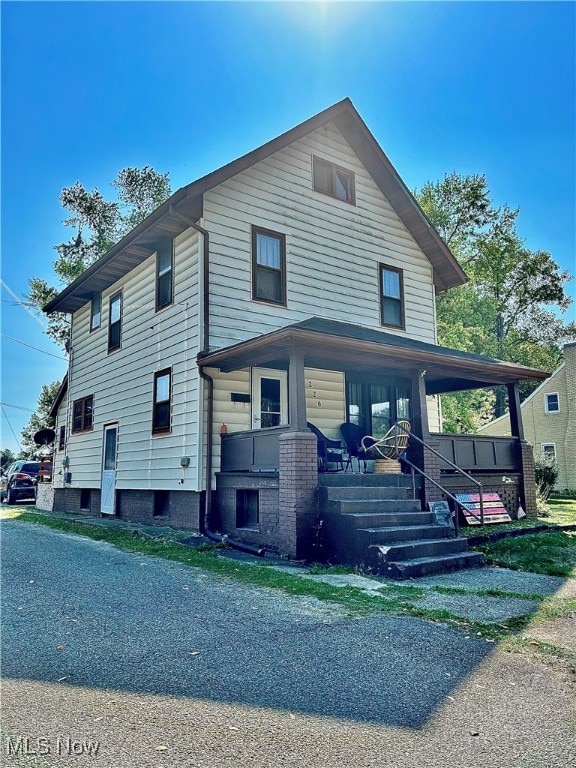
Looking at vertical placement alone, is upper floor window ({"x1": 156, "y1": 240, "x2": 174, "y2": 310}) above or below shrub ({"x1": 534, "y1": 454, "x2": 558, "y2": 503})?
above

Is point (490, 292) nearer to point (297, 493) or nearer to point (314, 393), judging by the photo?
point (314, 393)

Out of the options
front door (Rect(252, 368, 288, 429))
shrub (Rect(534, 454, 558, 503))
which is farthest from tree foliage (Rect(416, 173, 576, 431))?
front door (Rect(252, 368, 288, 429))

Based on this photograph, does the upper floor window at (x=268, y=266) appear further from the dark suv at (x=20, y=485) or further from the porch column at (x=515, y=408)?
the dark suv at (x=20, y=485)

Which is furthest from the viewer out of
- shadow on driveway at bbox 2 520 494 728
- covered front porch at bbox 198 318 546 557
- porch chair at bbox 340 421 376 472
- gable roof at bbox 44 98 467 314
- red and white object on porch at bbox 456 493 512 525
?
porch chair at bbox 340 421 376 472

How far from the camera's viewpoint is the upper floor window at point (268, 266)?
1140cm

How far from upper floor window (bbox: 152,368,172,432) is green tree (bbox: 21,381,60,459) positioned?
3320cm

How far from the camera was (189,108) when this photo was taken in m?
14.0

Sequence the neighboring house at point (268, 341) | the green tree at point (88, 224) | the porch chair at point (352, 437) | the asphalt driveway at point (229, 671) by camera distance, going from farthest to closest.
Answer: the green tree at point (88, 224) → the porch chair at point (352, 437) → the neighboring house at point (268, 341) → the asphalt driveway at point (229, 671)

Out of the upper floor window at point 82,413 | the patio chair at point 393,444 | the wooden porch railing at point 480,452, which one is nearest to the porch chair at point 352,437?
the wooden porch railing at point 480,452

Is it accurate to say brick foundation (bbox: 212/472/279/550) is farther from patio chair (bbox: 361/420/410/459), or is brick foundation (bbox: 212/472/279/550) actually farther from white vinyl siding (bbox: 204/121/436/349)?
white vinyl siding (bbox: 204/121/436/349)

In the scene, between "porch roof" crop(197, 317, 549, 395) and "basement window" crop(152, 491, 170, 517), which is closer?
"porch roof" crop(197, 317, 549, 395)

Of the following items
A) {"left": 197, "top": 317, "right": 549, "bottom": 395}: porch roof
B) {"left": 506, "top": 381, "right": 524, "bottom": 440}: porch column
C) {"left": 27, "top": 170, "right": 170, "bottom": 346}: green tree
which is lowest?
{"left": 506, "top": 381, "right": 524, "bottom": 440}: porch column

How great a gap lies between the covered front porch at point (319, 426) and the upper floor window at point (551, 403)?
48.6 ft

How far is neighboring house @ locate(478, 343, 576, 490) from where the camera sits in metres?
25.1
